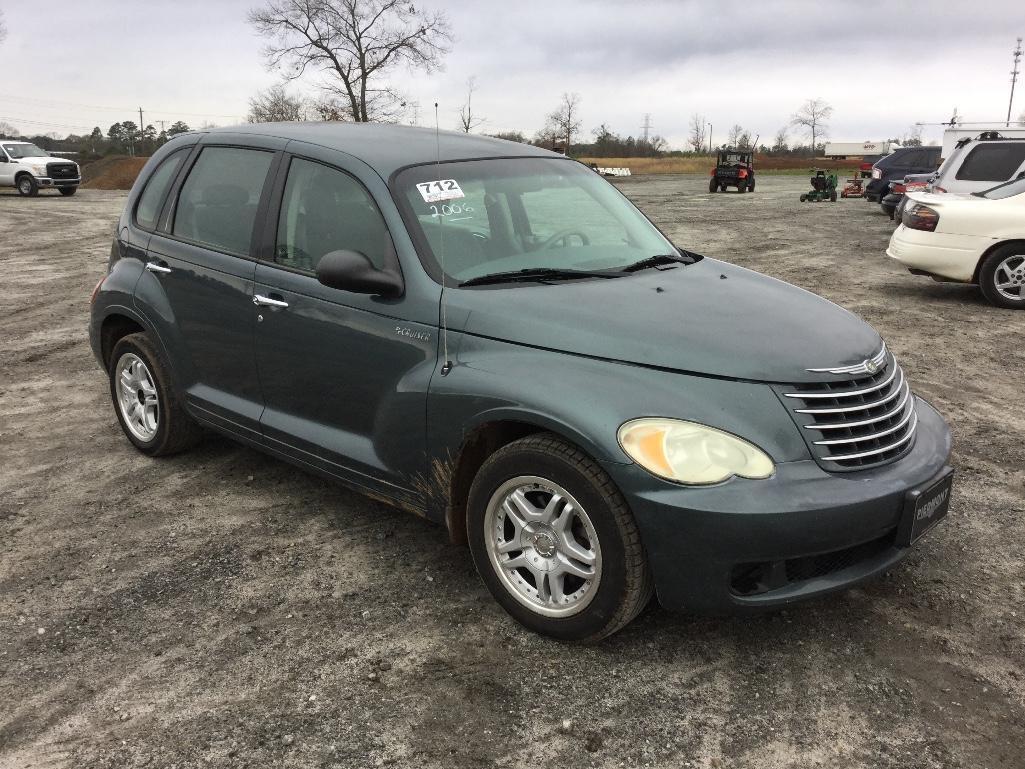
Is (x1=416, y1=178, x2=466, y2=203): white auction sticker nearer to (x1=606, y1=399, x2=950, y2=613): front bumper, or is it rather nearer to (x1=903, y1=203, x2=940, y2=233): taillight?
(x1=606, y1=399, x2=950, y2=613): front bumper

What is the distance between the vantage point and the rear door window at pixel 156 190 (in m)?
4.90

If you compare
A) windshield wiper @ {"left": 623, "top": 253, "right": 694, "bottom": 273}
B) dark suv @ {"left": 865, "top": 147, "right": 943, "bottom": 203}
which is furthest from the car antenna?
dark suv @ {"left": 865, "top": 147, "right": 943, "bottom": 203}

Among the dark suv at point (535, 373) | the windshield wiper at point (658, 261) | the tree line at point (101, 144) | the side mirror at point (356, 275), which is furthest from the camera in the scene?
the tree line at point (101, 144)

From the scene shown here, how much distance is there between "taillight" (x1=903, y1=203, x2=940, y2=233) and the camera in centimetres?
980

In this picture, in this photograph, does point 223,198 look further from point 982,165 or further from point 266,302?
point 982,165

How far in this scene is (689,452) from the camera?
283 cm

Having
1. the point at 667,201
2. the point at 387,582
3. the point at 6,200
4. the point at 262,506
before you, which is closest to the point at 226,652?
the point at 387,582

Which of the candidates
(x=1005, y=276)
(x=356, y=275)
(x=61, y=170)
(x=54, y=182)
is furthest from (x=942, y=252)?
(x=61, y=170)

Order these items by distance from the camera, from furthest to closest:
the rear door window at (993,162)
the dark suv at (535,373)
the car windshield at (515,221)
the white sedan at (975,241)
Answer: the rear door window at (993,162) → the white sedan at (975,241) → the car windshield at (515,221) → the dark suv at (535,373)

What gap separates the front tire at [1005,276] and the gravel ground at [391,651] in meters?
5.33

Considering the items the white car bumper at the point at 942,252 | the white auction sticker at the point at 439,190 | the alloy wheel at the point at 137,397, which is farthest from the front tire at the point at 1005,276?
the alloy wheel at the point at 137,397

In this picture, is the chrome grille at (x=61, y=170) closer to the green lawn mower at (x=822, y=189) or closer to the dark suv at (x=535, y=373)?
the green lawn mower at (x=822, y=189)

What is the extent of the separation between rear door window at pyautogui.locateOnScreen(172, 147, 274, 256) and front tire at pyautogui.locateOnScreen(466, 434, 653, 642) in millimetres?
1910

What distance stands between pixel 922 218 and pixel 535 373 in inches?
329
